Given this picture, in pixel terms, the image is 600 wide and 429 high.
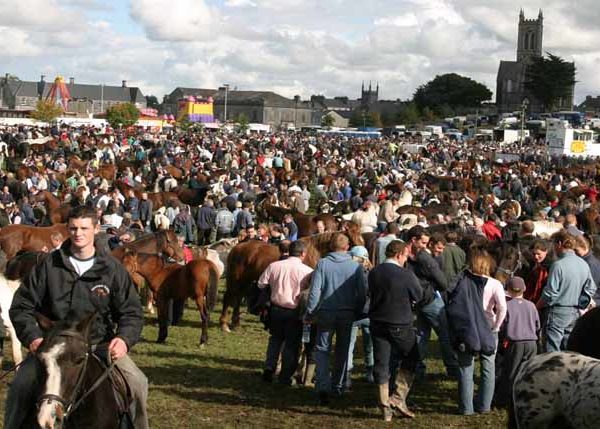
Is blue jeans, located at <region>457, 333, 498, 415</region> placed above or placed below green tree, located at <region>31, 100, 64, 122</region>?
below

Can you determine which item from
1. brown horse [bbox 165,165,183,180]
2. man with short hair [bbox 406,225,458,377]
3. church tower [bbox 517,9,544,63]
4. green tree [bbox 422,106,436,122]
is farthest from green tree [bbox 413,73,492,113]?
man with short hair [bbox 406,225,458,377]

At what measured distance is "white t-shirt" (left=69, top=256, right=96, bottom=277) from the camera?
5.24 metres

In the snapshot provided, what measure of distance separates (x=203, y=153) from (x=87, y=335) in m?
36.5

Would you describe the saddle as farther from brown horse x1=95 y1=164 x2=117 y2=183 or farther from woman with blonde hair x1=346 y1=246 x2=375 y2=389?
brown horse x1=95 y1=164 x2=117 y2=183

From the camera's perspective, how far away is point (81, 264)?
527cm

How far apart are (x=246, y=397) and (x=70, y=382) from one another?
5.22 meters

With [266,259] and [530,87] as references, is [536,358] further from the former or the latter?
[530,87]

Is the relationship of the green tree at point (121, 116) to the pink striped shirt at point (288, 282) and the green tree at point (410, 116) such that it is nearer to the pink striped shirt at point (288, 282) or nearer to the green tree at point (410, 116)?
the green tree at point (410, 116)

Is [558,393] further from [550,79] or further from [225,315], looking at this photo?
[550,79]

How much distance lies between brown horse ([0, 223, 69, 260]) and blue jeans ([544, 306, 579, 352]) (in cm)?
896

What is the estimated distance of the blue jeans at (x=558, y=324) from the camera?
30.3 feet

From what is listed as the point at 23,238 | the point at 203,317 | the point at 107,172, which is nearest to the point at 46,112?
the point at 107,172

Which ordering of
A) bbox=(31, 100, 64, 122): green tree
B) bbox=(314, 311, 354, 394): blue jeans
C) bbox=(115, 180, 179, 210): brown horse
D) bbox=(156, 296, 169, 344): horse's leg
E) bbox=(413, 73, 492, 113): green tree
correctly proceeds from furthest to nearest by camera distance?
bbox=(413, 73, 492, 113): green tree < bbox=(31, 100, 64, 122): green tree < bbox=(115, 180, 179, 210): brown horse < bbox=(156, 296, 169, 344): horse's leg < bbox=(314, 311, 354, 394): blue jeans

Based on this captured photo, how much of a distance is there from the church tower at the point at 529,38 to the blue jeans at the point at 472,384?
19125 cm
